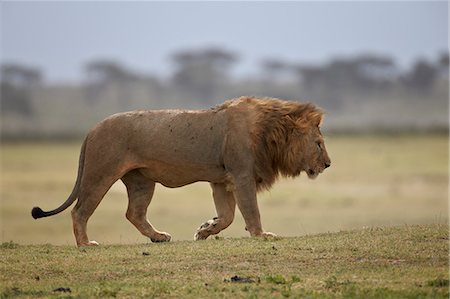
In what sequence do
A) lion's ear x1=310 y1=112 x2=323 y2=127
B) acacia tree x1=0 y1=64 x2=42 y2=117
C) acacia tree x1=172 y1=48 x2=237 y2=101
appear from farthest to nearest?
acacia tree x1=172 y1=48 x2=237 y2=101
acacia tree x1=0 y1=64 x2=42 y2=117
lion's ear x1=310 y1=112 x2=323 y2=127

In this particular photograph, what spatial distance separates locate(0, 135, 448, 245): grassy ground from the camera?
77.9ft

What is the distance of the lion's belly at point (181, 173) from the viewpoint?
1172cm

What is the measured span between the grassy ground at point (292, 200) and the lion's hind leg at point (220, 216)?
764 centimetres

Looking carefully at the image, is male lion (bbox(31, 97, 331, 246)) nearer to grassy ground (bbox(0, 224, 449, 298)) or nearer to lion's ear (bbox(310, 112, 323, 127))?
lion's ear (bbox(310, 112, 323, 127))

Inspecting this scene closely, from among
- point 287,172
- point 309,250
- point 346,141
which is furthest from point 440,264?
point 346,141

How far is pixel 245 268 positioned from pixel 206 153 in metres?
2.34

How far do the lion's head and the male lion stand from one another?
0.01 meters

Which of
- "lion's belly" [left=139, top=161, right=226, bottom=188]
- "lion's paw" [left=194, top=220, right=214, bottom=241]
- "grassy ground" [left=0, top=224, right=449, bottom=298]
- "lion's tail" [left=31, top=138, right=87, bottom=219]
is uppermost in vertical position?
"lion's belly" [left=139, top=161, right=226, bottom=188]

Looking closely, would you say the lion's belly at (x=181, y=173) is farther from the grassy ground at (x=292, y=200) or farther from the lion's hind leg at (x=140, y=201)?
the grassy ground at (x=292, y=200)

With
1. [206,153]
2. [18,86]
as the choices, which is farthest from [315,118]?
[18,86]

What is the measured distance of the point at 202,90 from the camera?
10656cm

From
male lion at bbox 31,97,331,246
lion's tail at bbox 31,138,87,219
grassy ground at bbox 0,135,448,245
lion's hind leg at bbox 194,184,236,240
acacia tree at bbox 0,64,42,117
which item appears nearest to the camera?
male lion at bbox 31,97,331,246

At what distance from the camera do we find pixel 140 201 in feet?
39.7

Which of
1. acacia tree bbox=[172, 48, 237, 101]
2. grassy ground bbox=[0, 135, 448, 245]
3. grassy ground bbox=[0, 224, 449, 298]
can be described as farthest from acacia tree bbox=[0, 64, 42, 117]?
grassy ground bbox=[0, 224, 449, 298]
